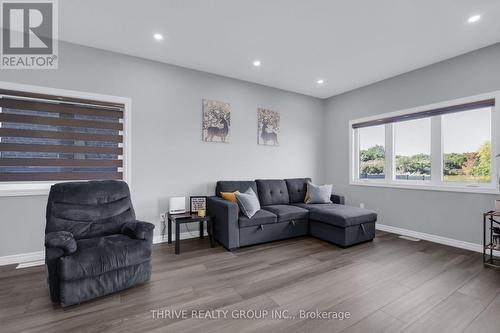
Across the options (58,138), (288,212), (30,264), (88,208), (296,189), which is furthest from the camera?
(296,189)

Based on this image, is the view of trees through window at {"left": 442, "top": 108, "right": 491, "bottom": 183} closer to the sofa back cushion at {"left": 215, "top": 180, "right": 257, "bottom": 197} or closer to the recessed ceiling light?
the recessed ceiling light

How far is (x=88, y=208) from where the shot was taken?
2.46 m

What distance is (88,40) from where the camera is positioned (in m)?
3.00

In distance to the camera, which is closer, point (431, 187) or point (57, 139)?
point (57, 139)

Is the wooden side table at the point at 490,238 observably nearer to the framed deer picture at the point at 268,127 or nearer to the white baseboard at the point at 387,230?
the white baseboard at the point at 387,230

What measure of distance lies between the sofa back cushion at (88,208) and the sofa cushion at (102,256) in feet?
0.59

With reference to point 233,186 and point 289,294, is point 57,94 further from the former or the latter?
point 289,294

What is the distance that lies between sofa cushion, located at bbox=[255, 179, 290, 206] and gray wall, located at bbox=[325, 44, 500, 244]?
60.3 inches

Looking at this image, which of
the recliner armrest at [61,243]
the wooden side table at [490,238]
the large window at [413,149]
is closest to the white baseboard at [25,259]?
the recliner armrest at [61,243]

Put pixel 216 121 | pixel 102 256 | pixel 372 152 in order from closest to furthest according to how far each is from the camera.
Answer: pixel 102 256 < pixel 216 121 < pixel 372 152

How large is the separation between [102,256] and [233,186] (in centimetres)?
220

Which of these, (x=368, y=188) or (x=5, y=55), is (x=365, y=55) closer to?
(x=368, y=188)

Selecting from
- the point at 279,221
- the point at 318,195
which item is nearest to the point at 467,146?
the point at 318,195

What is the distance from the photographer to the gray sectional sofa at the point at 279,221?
128 inches
